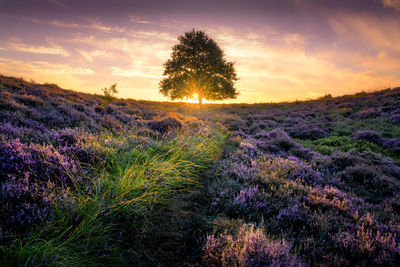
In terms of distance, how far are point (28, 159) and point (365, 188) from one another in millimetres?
7373

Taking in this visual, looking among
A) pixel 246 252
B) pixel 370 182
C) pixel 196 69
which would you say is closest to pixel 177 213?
pixel 246 252

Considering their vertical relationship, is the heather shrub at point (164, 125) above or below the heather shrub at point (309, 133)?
above

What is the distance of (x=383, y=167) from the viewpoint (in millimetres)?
5918

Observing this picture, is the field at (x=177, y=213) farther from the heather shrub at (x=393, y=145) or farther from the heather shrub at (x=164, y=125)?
the heather shrub at (x=393, y=145)

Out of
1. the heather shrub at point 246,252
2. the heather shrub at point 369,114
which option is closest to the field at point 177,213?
the heather shrub at point 246,252

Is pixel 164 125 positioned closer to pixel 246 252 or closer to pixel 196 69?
pixel 246 252

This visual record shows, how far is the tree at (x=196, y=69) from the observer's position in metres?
30.7

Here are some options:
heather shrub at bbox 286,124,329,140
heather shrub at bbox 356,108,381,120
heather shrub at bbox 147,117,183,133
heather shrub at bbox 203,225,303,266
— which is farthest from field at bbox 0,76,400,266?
heather shrub at bbox 356,108,381,120

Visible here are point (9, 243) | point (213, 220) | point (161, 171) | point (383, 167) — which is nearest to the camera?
point (9, 243)

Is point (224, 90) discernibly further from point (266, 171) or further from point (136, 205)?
point (136, 205)

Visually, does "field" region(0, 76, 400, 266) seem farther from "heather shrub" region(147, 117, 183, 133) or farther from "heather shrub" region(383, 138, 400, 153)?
"heather shrub" region(383, 138, 400, 153)

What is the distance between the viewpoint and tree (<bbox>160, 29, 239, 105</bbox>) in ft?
101

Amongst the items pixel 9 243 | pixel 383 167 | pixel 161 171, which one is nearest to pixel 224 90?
pixel 383 167

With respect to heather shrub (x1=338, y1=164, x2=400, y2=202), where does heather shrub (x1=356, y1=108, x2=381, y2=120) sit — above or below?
above
